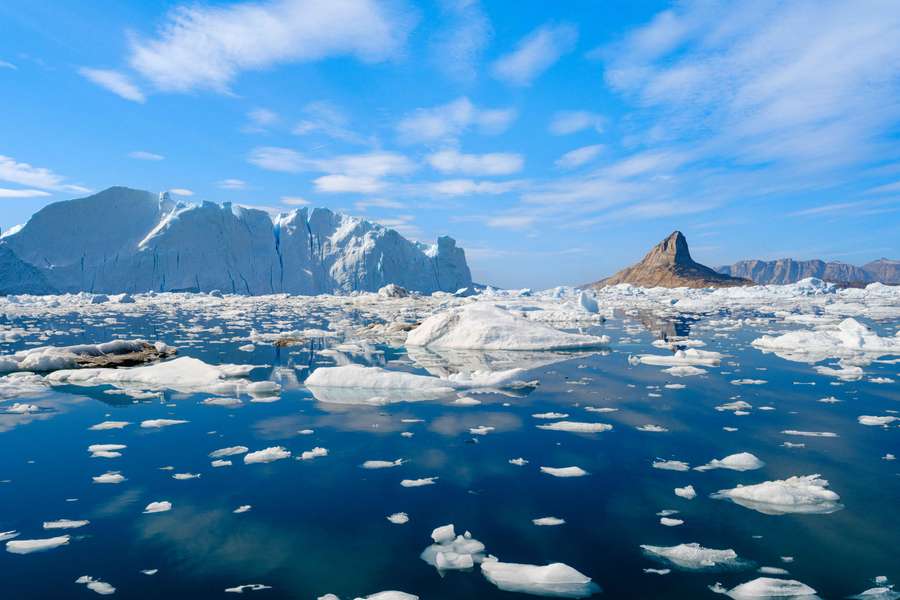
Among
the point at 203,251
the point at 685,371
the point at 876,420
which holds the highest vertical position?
the point at 203,251

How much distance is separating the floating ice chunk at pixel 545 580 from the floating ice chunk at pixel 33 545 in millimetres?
2936

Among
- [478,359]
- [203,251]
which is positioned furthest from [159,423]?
[203,251]

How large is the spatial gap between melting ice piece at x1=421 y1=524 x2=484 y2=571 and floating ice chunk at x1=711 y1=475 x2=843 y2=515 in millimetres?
2164

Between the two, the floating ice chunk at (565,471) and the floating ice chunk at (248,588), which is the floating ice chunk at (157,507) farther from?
the floating ice chunk at (565,471)

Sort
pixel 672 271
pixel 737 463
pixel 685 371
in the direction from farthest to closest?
pixel 672 271 → pixel 685 371 → pixel 737 463

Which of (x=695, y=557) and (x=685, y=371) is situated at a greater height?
(x=685, y=371)

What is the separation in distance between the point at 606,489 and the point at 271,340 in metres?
14.0

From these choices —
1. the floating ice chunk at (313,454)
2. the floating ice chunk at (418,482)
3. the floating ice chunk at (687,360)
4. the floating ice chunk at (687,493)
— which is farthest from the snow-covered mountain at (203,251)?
the floating ice chunk at (687,493)

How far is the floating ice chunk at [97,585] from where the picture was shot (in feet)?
9.92

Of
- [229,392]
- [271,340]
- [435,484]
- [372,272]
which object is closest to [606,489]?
[435,484]

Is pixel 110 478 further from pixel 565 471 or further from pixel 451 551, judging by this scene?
pixel 565 471

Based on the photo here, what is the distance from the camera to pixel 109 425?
665cm

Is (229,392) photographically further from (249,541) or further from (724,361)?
(724,361)

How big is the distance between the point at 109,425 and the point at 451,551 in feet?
17.6
